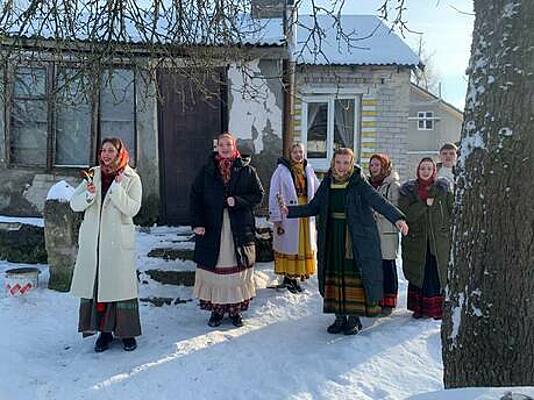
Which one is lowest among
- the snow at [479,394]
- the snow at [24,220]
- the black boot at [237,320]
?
the black boot at [237,320]

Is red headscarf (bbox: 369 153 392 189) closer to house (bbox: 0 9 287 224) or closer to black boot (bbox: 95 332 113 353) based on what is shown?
house (bbox: 0 9 287 224)

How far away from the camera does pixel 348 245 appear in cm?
510

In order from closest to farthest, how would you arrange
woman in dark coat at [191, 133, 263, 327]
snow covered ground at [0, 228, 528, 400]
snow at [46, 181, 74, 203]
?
snow covered ground at [0, 228, 528, 400]
woman in dark coat at [191, 133, 263, 327]
snow at [46, 181, 74, 203]

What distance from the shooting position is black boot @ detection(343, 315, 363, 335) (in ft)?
16.9

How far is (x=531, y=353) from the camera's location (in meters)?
2.51

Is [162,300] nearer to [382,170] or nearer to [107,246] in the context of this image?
[107,246]

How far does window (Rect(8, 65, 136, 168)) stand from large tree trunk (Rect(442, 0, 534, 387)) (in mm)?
6011

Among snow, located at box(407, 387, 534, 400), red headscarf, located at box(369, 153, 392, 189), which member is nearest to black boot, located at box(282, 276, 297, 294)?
red headscarf, located at box(369, 153, 392, 189)

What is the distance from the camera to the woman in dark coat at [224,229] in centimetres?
528

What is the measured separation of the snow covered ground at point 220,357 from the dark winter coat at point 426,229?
525mm

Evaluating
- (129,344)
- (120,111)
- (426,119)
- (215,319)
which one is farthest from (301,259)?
(426,119)

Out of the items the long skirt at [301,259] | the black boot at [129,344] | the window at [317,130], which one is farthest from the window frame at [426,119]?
the black boot at [129,344]

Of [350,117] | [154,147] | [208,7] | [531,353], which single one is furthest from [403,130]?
[531,353]

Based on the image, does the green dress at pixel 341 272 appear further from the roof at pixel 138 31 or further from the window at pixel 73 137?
the window at pixel 73 137
